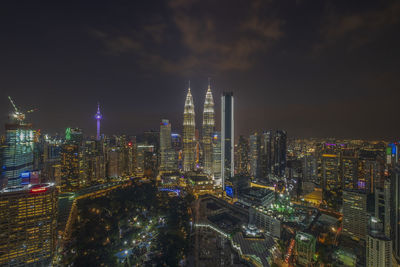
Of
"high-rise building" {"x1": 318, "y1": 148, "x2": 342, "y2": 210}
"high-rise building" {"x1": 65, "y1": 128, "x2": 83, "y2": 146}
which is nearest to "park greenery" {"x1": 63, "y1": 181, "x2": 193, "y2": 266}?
"high-rise building" {"x1": 65, "y1": 128, "x2": 83, "y2": 146}

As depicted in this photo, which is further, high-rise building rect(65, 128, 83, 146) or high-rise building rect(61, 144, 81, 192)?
high-rise building rect(65, 128, 83, 146)

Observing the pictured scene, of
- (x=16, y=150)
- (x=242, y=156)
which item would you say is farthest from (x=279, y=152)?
(x=16, y=150)

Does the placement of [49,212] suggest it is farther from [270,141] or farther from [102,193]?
[270,141]

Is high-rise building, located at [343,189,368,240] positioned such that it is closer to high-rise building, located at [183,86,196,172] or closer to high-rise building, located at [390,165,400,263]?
high-rise building, located at [390,165,400,263]

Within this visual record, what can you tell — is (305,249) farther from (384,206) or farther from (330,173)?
(330,173)

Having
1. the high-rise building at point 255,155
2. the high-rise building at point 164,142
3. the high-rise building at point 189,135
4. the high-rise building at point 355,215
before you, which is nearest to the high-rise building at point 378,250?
the high-rise building at point 355,215

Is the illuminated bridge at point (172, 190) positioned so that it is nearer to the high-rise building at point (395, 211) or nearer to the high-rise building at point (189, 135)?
the high-rise building at point (189, 135)

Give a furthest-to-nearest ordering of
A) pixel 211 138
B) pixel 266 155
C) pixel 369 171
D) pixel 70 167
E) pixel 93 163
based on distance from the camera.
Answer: pixel 211 138 → pixel 266 155 → pixel 93 163 → pixel 70 167 → pixel 369 171
